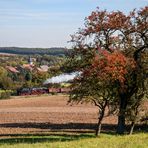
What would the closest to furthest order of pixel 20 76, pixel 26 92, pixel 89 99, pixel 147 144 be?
pixel 147 144, pixel 89 99, pixel 26 92, pixel 20 76

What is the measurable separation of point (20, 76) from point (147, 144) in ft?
529

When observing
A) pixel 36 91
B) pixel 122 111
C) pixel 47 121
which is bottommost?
pixel 36 91

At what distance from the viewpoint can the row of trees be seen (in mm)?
33688

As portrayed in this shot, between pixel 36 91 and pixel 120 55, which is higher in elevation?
pixel 120 55

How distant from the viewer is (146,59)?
3459cm

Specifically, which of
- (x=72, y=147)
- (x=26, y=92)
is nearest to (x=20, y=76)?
(x=26, y=92)

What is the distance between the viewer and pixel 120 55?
32594mm

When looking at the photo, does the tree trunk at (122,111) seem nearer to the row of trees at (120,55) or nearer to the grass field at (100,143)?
the row of trees at (120,55)

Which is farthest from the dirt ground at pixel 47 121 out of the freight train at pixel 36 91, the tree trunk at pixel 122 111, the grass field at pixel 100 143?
the grass field at pixel 100 143

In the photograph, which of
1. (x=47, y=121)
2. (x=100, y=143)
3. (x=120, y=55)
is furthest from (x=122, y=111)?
(x=47, y=121)

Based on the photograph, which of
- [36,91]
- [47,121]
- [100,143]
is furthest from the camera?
[36,91]

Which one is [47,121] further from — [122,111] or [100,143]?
[100,143]

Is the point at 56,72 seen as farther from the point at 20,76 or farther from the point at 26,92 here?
the point at 20,76

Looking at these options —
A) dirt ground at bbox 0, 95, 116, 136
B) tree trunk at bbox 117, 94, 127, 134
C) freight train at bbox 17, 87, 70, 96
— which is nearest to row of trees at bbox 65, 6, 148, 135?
tree trunk at bbox 117, 94, 127, 134
